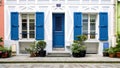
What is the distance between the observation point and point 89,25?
2203 cm

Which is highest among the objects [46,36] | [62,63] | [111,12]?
[111,12]

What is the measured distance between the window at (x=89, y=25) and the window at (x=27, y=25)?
3.49 metres

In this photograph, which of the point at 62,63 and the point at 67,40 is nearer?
the point at 62,63

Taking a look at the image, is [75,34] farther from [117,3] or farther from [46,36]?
[117,3]

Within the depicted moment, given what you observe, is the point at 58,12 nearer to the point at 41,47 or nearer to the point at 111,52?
the point at 41,47

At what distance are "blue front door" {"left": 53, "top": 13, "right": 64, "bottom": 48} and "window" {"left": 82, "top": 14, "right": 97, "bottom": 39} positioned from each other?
1.51 metres

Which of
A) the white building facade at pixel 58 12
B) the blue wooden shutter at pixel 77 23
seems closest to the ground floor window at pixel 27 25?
the white building facade at pixel 58 12

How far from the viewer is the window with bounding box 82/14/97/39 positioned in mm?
22016

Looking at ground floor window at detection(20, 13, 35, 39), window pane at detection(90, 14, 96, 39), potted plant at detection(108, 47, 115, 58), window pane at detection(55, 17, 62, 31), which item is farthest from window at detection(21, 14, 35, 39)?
potted plant at detection(108, 47, 115, 58)

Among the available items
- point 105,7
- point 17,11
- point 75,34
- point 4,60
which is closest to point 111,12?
point 105,7

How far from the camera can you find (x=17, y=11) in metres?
21.6

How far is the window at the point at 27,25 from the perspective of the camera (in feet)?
72.3

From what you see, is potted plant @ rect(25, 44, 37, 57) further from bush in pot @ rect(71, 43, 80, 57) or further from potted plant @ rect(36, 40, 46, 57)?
bush in pot @ rect(71, 43, 80, 57)

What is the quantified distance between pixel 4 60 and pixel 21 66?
2.49 metres
